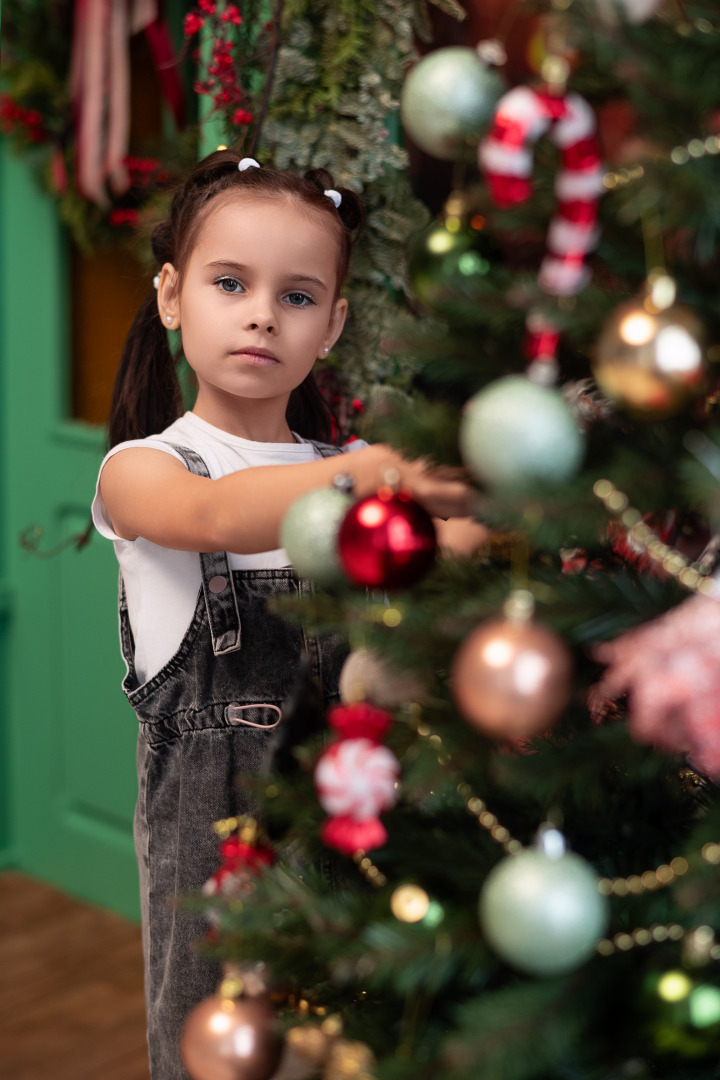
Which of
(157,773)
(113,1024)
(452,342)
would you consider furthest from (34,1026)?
(452,342)

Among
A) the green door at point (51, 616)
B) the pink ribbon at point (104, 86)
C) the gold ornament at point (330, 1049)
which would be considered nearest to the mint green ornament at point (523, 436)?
the gold ornament at point (330, 1049)

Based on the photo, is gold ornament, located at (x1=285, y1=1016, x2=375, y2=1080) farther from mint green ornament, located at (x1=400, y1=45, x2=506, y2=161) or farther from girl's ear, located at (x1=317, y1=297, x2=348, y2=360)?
girl's ear, located at (x1=317, y1=297, x2=348, y2=360)

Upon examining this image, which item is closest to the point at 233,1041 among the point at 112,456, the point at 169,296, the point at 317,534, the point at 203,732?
the point at 317,534

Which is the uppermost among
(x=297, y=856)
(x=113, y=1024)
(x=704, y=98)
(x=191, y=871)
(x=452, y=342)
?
(x=704, y=98)

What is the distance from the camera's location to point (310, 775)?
2.26 ft

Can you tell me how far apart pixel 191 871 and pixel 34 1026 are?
1.05 meters

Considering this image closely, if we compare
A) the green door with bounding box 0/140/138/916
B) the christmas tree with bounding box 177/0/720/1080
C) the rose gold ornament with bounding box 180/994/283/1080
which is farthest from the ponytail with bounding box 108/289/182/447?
the green door with bounding box 0/140/138/916

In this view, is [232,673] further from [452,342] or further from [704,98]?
[704,98]

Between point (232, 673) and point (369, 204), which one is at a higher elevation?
point (369, 204)

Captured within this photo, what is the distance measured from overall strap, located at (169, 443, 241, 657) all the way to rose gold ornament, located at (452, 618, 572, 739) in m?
0.53

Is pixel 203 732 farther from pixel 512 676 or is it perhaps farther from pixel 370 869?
pixel 512 676

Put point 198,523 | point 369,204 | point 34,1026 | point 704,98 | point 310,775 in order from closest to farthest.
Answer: point 704,98 < point 310,775 < point 198,523 < point 369,204 < point 34,1026

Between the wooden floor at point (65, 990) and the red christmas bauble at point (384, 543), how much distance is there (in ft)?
4.81

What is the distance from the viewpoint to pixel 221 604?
1.04 m
